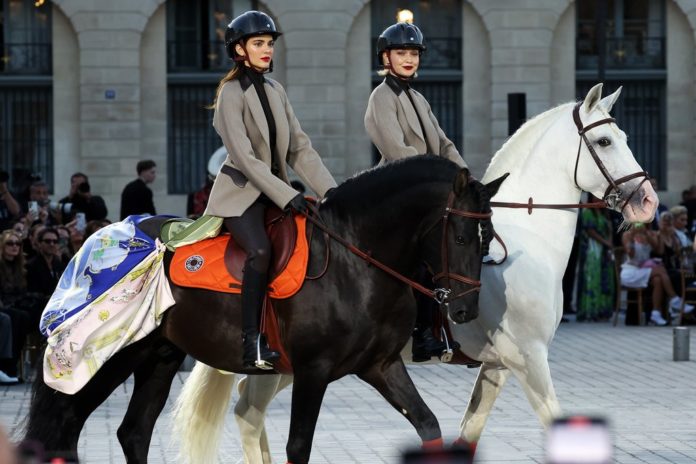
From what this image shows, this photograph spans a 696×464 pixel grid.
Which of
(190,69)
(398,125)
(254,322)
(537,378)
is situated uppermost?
(190,69)

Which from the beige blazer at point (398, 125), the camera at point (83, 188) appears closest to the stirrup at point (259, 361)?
the beige blazer at point (398, 125)

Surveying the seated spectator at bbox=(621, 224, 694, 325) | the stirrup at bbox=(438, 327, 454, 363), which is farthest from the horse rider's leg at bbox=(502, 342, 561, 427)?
the seated spectator at bbox=(621, 224, 694, 325)

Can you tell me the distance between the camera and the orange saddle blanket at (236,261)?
286 inches

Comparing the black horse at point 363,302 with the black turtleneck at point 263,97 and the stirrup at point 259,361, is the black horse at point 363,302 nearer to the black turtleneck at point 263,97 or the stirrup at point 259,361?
the stirrup at point 259,361

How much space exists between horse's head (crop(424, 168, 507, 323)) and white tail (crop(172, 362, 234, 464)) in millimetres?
1663

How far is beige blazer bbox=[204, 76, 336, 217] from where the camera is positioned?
24.4 feet

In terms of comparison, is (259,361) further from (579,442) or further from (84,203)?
(84,203)

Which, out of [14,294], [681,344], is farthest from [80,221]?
[681,344]

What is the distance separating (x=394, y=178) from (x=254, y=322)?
0.96 metres

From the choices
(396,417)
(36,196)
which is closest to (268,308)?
(396,417)

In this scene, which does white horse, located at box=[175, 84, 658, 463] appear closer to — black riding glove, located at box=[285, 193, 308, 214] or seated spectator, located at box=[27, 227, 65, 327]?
black riding glove, located at box=[285, 193, 308, 214]

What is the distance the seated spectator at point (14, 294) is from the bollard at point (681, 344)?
643 centimetres

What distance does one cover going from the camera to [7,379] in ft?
45.8

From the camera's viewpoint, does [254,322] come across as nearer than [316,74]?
Yes
